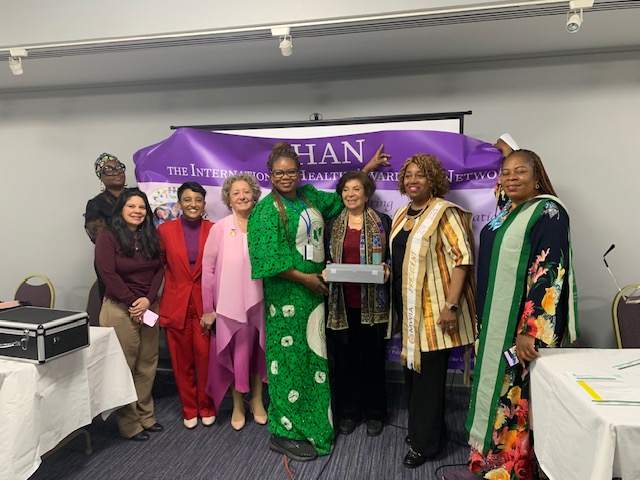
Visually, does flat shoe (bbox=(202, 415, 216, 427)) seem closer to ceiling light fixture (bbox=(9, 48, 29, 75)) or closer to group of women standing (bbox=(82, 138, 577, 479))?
group of women standing (bbox=(82, 138, 577, 479))

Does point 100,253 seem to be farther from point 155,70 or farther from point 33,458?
point 155,70

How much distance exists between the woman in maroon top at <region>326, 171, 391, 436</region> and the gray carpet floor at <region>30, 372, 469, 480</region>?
0.18 m

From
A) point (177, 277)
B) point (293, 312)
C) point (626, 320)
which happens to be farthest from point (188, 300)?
point (626, 320)

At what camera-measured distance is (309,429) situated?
236cm

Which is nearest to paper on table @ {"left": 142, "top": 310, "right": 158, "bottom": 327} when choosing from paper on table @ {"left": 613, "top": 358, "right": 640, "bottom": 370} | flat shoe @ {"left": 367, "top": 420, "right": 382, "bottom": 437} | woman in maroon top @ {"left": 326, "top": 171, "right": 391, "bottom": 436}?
woman in maroon top @ {"left": 326, "top": 171, "right": 391, "bottom": 436}

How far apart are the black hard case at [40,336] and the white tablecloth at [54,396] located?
58 mm

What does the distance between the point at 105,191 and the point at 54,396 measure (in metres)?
1.60

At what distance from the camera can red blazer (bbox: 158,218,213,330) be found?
2594 mm

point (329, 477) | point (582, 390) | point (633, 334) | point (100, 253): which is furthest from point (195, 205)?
point (633, 334)

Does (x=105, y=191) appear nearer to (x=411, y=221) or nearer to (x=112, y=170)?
(x=112, y=170)

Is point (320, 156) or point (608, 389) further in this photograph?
point (320, 156)

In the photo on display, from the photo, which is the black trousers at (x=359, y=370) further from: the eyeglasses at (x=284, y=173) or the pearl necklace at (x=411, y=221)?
the eyeglasses at (x=284, y=173)

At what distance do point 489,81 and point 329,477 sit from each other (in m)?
2.74

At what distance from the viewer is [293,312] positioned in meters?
2.31
